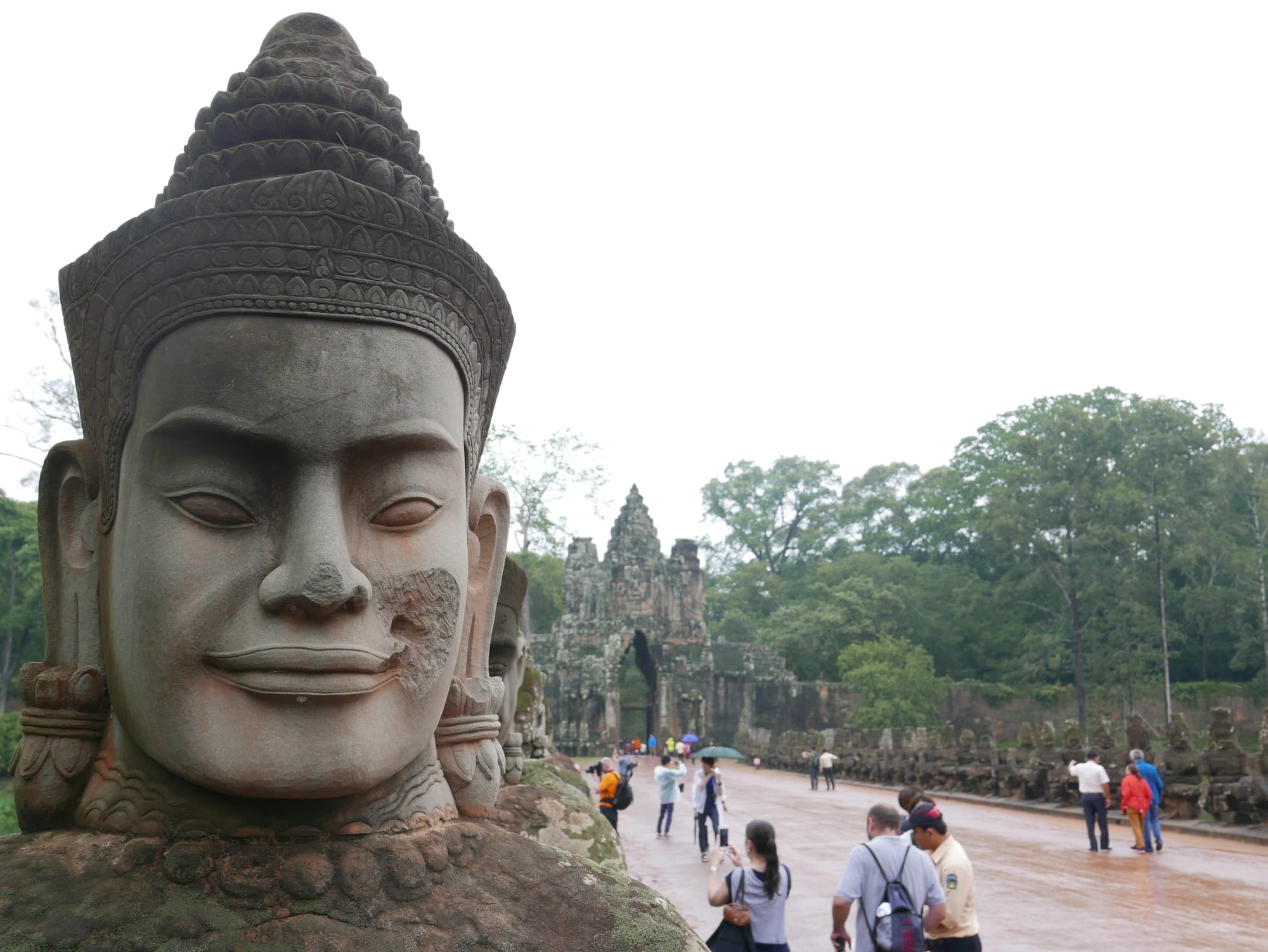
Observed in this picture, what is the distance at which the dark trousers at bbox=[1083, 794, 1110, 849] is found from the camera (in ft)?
40.4

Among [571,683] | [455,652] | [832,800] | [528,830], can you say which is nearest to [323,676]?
[455,652]

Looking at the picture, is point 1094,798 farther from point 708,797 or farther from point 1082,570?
point 1082,570

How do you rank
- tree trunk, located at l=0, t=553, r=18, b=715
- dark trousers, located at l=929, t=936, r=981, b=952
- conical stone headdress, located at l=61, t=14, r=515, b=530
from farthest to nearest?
tree trunk, located at l=0, t=553, r=18, b=715, dark trousers, located at l=929, t=936, r=981, b=952, conical stone headdress, located at l=61, t=14, r=515, b=530

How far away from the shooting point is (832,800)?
20375 mm

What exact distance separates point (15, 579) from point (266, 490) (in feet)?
112

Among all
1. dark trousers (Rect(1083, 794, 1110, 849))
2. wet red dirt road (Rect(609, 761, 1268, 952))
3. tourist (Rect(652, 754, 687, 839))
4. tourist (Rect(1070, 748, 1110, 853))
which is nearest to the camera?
wet red dirt road (Rect(609, 761, 1268, 952))

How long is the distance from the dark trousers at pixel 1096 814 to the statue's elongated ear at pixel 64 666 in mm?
12526

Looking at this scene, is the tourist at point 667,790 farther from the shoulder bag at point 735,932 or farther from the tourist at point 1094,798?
the shoulder bag at point 735,932

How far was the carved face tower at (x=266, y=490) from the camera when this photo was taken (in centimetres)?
215

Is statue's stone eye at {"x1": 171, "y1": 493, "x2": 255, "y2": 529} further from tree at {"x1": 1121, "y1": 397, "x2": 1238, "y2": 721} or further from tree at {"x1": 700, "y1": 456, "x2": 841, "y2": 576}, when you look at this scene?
tree at {"x1": 700, "y1": 456, "x2": 841, "y2": 576}

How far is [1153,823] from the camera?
40.5ft

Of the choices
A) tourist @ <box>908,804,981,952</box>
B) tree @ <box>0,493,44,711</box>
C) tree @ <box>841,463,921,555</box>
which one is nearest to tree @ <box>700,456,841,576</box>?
tree @ <box>841,463,921,555</box>

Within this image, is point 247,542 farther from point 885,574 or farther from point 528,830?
point 885,574

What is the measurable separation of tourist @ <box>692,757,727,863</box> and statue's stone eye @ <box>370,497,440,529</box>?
958cm
